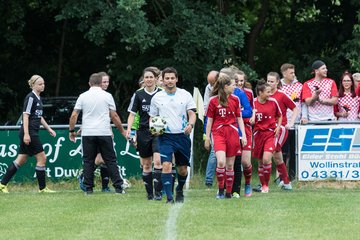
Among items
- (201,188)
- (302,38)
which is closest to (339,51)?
(302,38)

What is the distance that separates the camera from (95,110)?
17.3 m

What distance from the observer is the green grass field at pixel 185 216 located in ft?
39.4

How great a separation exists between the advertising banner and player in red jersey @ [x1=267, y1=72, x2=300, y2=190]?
96 centimetres

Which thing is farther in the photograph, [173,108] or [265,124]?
[265,124]

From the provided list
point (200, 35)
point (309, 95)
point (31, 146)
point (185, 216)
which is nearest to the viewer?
point (185, 216)

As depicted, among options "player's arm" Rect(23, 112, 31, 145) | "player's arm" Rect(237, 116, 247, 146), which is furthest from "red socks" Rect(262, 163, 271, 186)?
"player's arm" Rect(23, 112, 31, 145)

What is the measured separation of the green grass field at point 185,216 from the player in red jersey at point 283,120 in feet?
1.33

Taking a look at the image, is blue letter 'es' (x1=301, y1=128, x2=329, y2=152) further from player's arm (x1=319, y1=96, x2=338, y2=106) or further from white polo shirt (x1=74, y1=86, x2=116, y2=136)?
white polo shirt (x1=74, y1=86, x2=116, y2=136)

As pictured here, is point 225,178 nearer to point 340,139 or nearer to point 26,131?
point 26,131

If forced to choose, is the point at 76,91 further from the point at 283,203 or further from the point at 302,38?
the point at 283,203

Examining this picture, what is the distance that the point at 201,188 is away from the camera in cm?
1912

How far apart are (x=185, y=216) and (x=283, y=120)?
505cm

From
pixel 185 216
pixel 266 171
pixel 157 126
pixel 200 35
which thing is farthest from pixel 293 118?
pixel 200 35

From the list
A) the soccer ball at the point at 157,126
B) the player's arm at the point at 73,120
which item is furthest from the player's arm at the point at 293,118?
the player's arm at the point at 73,120
